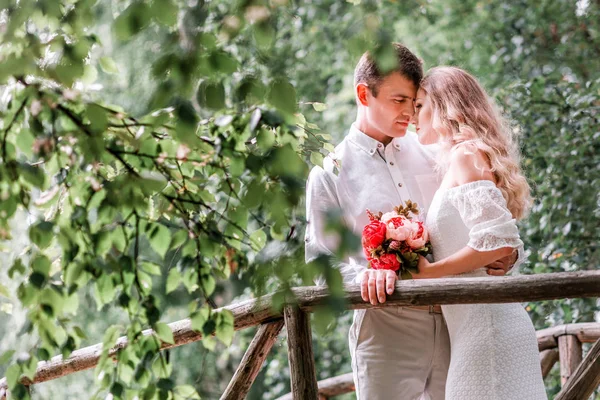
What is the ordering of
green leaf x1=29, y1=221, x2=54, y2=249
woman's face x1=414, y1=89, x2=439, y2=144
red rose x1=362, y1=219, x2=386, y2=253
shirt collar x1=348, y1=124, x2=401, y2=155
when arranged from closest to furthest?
green leaf x1=29, y1=221, x2=54, y2=249 → red rose x1=362, y1=219, x2=386, y2=253 → woman's face x1=414, y1=89, x2=439, y2=144 → shirt collar x1=348, y1=124, x2=401, y2=155

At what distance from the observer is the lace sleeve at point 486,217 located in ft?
7.49

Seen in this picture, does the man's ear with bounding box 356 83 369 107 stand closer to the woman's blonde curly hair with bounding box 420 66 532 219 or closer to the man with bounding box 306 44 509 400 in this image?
the man with bounding box 306 44 509 400

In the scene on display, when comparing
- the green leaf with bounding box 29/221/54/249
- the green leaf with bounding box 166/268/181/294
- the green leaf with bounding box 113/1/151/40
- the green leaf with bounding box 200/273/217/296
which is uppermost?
the green leaf with bounding box 113/1/151/40

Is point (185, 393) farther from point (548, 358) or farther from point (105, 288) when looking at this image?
point (548, 358)

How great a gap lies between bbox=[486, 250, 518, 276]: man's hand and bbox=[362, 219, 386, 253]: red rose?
31 centimetres

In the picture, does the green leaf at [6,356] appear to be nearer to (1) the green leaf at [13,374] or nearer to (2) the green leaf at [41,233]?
(1) the green leaf at [13,374]

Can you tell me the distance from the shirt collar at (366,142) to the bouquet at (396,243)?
0.34m

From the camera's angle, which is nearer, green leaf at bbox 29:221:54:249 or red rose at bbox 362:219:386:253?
green leaf at bbox 29:221:54:249

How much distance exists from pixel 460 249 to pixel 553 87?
2.27 metres

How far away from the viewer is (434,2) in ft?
22.6

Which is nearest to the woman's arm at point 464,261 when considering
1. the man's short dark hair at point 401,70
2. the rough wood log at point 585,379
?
the rough wood log at point 585,379

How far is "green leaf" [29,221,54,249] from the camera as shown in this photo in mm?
1424

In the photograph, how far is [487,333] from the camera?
7.65ft

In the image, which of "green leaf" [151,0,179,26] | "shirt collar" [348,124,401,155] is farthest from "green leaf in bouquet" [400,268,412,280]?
"green leaf" [151,0,179,26]
